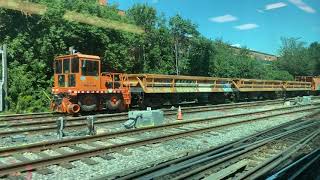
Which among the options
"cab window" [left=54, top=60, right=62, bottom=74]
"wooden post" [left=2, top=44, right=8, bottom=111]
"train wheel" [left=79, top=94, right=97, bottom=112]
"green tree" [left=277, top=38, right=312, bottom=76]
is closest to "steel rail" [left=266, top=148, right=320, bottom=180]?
"train wheel" [left=79, top=94, right=97, bottom=112]

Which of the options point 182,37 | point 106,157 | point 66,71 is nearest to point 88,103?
point 66,71

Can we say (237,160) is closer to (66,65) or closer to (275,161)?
(275,161)

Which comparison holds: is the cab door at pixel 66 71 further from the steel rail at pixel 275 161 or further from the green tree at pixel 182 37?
the green tree at pixel 182 37

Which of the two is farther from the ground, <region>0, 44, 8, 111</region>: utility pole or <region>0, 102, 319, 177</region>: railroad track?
<region>0, 44, 8, 111</region>: utility pole

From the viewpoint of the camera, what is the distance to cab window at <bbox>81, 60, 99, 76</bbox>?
61.7 ft

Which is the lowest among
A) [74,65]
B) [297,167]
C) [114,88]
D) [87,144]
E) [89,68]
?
[297,167]

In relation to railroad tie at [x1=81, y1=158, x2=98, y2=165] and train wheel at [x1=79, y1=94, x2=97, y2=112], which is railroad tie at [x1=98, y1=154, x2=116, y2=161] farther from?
train wheel at [x1=79, y1=94, x2=97, y2=112]

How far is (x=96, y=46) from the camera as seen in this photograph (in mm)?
28453

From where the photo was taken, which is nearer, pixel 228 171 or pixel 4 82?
pixel 228 171

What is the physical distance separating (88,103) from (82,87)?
84 cm

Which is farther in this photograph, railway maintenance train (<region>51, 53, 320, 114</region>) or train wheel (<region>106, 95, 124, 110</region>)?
train wheel (<region>106, 95, 124, 110</region>)

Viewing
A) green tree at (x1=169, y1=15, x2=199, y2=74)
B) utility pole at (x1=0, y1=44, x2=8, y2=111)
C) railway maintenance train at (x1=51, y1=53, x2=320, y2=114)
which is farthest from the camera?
green tree at (x1=169, y1=15, x2=199, y2=74)

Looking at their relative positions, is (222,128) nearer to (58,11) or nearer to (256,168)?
Answer: (256,168)

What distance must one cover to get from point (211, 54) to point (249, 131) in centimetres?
2823
